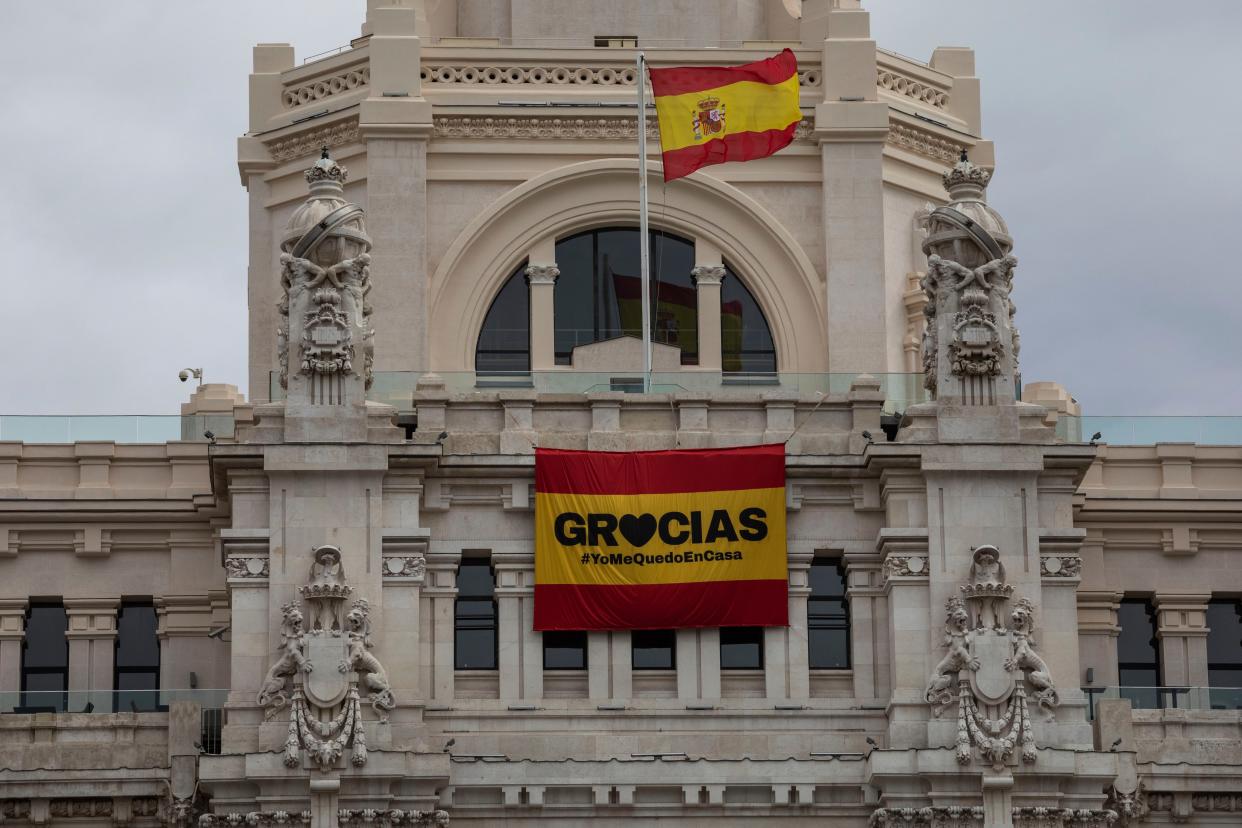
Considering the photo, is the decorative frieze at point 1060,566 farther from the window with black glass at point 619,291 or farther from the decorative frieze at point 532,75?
the decorative frieze at point 532,75

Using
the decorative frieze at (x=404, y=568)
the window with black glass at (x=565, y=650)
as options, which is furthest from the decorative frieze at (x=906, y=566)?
the decorative frieze at (x=404, y=568)

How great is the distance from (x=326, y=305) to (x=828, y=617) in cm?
1289

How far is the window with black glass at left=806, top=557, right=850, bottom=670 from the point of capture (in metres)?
88.8

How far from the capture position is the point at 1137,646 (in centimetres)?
9556

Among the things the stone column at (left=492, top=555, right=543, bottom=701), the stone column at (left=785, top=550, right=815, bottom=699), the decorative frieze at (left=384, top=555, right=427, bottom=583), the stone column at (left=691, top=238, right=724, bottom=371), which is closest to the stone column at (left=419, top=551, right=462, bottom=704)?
the decorative frieze at (left=384, top=555, right=427, bottom=583)

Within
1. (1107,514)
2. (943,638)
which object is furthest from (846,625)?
(1107,514)

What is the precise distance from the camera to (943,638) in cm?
8706

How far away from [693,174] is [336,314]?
1414cm

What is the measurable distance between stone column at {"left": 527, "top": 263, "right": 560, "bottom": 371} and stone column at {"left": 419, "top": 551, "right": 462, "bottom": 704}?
1033 cm

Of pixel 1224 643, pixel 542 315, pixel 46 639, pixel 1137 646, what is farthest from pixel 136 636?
pixel 1224 643

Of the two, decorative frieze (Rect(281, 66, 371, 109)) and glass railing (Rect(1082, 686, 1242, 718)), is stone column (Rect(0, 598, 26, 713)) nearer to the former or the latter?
decorative frieze (Rect(281, 66, 371, 109))

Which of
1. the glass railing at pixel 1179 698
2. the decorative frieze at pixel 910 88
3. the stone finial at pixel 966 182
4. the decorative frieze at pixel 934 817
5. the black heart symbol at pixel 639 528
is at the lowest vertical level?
the decorative frieze at pixel 934 817

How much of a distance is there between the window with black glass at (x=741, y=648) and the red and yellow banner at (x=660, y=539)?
2.05 feet

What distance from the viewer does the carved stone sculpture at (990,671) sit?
85688 millimetres
